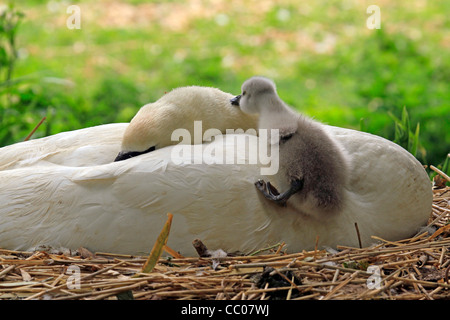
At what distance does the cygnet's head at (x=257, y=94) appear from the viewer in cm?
341

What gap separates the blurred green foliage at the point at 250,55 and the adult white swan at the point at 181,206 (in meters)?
2.74

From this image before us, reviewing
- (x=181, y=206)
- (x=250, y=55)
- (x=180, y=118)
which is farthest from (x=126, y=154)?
(x=250, y=55)

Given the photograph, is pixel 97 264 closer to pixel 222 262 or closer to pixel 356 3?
pixel 222 262

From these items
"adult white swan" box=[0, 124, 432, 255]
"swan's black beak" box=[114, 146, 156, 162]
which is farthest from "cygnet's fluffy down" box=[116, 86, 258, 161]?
"adult white swan" box=[0, 124, 432, 255]

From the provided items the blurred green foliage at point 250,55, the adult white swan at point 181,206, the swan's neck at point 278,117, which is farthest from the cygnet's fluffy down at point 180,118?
the blurred green foliage at point 250,55

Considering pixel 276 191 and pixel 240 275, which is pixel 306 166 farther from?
pixel 240 275

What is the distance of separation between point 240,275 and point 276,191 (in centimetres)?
47

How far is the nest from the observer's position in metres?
2.74

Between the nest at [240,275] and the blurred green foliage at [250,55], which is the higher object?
the blurred green foliage at [250,55]

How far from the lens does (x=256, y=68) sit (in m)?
8.38

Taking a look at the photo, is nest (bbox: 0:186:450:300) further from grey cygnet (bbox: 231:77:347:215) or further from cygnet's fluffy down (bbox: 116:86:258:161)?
cygnet's fluffy down (bbox: 116:86:258:161)

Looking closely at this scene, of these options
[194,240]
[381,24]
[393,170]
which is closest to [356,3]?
[381,24]

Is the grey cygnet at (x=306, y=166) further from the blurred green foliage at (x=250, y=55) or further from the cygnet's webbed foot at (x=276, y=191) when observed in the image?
the blurred green foliage at (x=250, y=55)

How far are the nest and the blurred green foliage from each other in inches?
122
